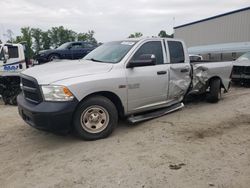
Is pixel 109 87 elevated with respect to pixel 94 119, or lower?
elevated

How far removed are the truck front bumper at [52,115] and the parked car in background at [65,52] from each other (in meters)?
13.2

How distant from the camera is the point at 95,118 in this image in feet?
16.2

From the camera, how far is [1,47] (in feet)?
44.2

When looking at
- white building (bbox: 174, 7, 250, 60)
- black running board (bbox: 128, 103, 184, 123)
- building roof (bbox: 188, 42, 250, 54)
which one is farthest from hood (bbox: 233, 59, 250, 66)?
white building (bbox: 174, 7, 250, 60)

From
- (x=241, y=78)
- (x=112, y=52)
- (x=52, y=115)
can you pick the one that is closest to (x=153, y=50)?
(x=112, y=52)

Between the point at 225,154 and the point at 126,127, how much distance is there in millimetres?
2205

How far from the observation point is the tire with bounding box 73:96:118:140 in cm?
476

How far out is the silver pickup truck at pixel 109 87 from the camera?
452 centimetres

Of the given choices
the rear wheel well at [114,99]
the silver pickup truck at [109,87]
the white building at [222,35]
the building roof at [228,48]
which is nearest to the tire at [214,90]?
the silver pickup truck at [109,87]

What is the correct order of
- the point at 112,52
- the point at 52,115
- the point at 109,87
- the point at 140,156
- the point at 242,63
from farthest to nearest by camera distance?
the point at 242,63 < the point at 112,52 < the point at 109,87 < the point at 52,115 < the point at 140,156

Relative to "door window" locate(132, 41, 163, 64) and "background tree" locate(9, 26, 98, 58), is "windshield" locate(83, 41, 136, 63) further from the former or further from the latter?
"background tree" locate(9, 26, 98, 58)

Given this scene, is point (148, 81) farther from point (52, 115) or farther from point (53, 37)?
point (53, 37)

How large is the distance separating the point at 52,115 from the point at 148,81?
2182 millimetres

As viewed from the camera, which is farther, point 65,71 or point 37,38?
point 37,38
